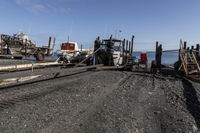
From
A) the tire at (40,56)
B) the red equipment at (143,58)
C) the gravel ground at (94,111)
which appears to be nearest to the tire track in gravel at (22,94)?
the gravel ground at (94,111)

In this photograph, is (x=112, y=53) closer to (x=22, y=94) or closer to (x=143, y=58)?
(x=143, y=58)

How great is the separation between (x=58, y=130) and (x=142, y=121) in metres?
2.18

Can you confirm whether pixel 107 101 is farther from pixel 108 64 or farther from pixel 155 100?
pixel 108 64

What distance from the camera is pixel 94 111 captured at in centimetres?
718

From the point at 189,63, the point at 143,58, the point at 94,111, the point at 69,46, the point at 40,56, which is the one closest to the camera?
the point at 94,111

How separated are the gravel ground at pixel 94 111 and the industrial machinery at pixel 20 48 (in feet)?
68.8

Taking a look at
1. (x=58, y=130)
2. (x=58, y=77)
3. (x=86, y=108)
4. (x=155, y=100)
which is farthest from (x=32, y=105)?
(x=58, y=77)

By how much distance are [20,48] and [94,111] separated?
2617 cm

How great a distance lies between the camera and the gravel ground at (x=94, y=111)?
231 inches

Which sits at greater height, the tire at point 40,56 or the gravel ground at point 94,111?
the tire at point 40,56

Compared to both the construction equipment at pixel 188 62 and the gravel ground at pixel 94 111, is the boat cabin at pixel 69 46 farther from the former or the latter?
the gravel ground at pixel 94 111

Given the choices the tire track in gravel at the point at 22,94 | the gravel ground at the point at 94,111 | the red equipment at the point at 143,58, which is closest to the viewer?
the gravel ground at the point at 94,111

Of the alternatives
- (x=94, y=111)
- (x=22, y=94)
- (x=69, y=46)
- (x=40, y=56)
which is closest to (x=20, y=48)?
(x=40, y=56)

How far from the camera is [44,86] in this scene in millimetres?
11117
